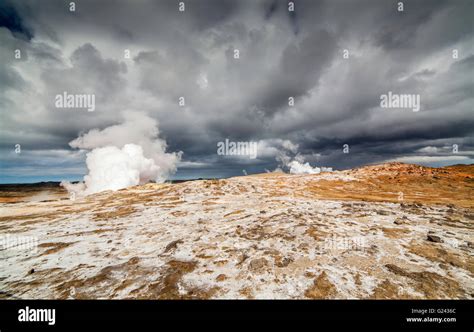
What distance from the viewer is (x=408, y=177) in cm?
5769

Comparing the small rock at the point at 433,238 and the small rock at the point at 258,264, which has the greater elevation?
the small rock at the point at 433,238

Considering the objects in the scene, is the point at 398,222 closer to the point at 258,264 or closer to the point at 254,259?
the point at 254,259

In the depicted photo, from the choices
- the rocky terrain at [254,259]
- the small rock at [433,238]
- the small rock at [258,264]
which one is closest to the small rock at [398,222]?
the rocky terrain at [254,259]

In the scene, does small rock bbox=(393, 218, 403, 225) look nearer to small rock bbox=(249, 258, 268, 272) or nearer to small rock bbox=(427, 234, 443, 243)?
small rock bbox=(427, 234, 443, 243)

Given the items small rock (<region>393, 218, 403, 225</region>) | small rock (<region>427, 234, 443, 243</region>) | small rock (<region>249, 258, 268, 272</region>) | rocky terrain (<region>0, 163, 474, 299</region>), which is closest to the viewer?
rocky terrain (<region>0, 163, 474, 299</region>)

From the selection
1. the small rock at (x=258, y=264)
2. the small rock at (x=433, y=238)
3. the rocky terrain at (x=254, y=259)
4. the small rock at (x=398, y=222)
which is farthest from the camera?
the small rock at (x=398, y=222)

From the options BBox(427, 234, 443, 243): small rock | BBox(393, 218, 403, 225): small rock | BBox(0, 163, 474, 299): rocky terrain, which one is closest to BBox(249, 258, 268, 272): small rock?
BBox(0, 163, 474, 299): rocky terrain

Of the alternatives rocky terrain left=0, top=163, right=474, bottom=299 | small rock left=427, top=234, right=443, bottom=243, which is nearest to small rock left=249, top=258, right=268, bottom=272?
rocky terrain left=0, top=163, right=474, bottom=299

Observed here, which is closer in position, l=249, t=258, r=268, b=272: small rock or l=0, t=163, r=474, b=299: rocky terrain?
l=0, t=163, r=474, b=299: rocky terrain

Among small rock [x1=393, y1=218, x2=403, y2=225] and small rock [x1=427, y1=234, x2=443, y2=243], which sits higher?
small rock [x1=427, y1=234, x2=443, y2=243]

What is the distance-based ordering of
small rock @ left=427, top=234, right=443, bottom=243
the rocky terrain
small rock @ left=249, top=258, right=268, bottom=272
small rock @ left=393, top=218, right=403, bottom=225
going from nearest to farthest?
1. the rocky terrain
2. small rock @ left=249, top=258, right=268, bottom=272
3. small rock @ left=427, top=234, right=443, bottom=243
4. small rock @ left=393, top=218, right=403, bottom=225

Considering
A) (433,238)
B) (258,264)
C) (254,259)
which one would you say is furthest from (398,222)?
(258,264)

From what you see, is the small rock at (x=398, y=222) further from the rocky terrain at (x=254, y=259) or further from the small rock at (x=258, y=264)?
the small rock at (x=258, y=264)
